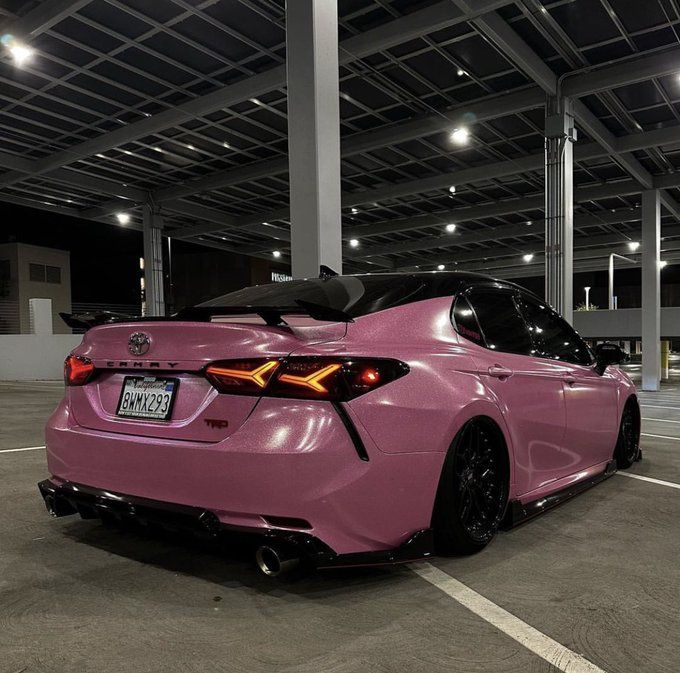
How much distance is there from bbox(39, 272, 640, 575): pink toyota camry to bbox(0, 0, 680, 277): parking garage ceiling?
7.69 metres

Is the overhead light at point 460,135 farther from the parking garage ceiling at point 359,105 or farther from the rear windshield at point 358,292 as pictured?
the rear windshield at point 358,292

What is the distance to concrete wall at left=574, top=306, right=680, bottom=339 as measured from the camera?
2189cm

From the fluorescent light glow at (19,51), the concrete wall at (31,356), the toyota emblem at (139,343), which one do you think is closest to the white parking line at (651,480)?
the toyota emblem at (139,343)

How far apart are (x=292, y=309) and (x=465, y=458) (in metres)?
1.03

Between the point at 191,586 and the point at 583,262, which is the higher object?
the point at 583,262

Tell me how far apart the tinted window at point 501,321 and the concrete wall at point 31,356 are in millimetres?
18769

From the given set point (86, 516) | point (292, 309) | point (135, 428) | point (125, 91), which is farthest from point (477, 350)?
point (125, 91)

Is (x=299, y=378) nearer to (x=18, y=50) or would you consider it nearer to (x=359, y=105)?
(x=18, y=50)

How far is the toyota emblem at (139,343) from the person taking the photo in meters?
2.48

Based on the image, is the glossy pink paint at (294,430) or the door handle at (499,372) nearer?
the glossy pink paint at (294,430)

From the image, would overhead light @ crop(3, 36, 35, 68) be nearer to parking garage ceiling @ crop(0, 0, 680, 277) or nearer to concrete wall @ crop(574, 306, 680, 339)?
parking garage ceiling @ crop(0, 0, 680, 277)

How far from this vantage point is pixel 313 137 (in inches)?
221

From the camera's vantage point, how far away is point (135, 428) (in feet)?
8.01

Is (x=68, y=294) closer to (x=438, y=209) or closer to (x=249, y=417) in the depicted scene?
(x=438, y=209)
